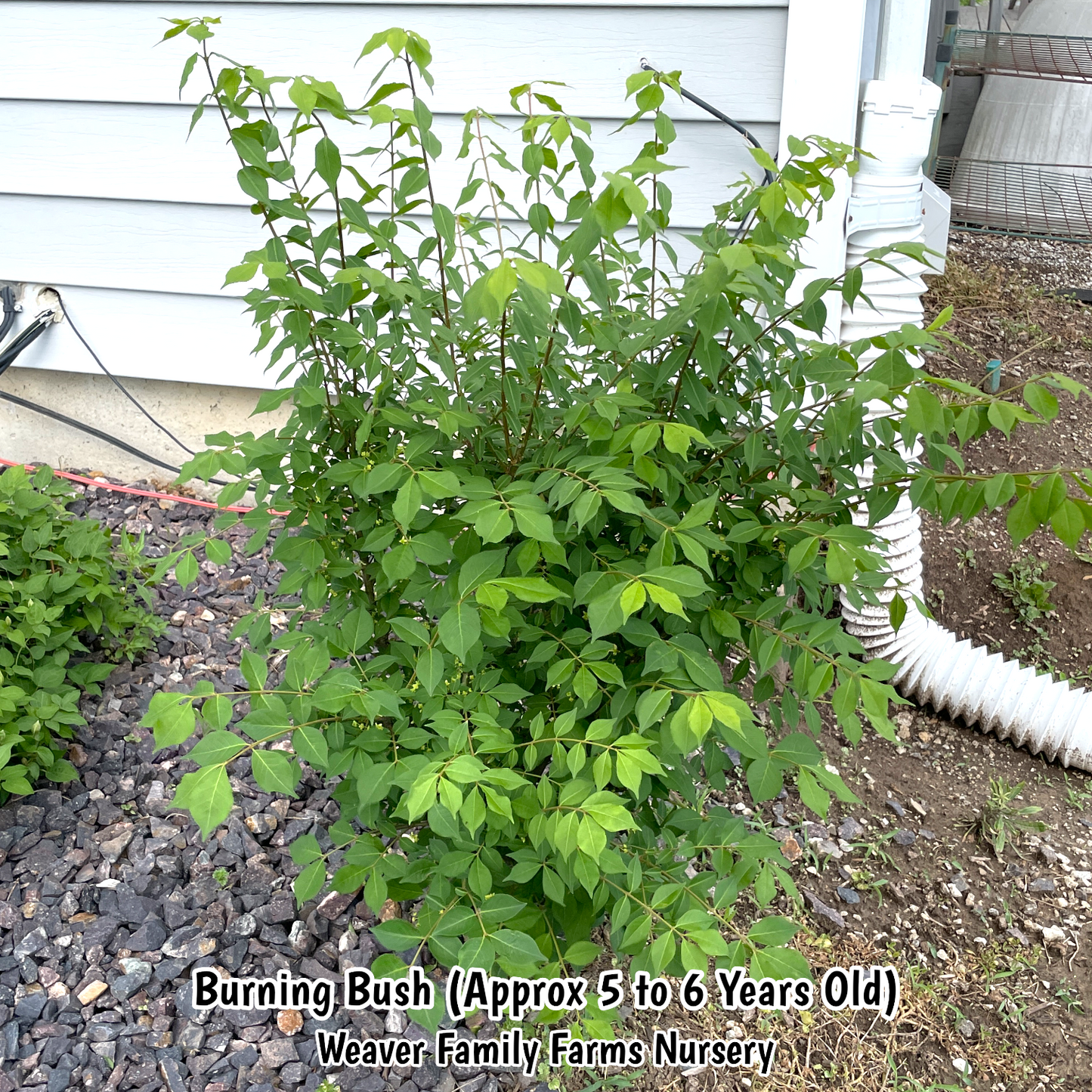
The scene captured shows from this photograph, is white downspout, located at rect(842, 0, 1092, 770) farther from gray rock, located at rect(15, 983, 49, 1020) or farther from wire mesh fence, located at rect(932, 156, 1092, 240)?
gray rock, located at rect(15, 983, 49, 1020)

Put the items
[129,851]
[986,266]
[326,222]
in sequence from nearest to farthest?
[129,851], [326,222], [986,266]

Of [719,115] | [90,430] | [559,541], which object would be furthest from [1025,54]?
[559,541]

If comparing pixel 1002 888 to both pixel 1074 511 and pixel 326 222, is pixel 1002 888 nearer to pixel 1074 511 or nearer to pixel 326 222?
pixel 1074 511

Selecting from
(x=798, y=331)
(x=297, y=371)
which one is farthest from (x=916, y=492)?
→ (x=297, y=371)

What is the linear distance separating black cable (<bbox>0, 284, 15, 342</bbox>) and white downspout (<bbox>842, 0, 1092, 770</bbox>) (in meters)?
2.59

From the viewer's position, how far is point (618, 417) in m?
1.27

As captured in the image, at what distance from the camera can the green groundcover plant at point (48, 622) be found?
1.91 m

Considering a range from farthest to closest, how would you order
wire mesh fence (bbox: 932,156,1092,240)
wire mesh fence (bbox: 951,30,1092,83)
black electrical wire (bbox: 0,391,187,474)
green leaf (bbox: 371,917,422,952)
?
wire mesh fence (bbox: 932,156,1092,240), wire mesh fence (bbox: 951,30,1092,83), black electrical wire (bbox: 0,391,187,474), green leaf (bbox: 371,917,422,952)

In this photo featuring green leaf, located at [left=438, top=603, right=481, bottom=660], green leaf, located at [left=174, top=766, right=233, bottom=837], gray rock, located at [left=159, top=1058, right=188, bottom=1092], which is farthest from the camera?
gray rock, located at [left=159, top=1058, right=188, bottom=1092]

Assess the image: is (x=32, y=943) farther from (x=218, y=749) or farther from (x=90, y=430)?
(x=90, y=430)

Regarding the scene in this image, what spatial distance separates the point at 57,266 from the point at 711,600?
8.88ft

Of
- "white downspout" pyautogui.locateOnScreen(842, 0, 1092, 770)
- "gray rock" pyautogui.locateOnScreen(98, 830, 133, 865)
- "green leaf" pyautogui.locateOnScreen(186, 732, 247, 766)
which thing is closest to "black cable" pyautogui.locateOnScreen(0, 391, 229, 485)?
"gray rock" pyautogui.locateOnScreen(98, 830, 133, 865)

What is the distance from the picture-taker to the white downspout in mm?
2312

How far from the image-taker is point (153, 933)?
1.78 meters
